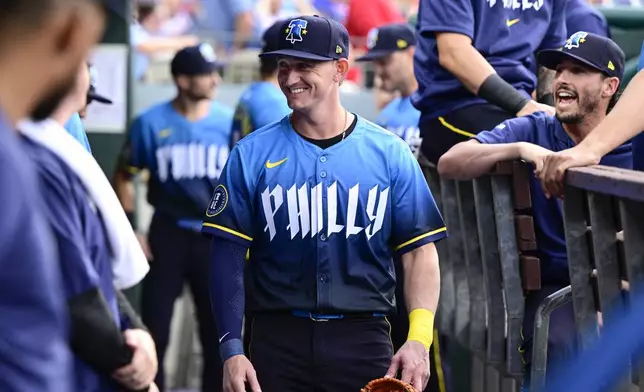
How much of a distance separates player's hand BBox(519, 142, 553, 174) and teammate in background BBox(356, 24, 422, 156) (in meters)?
3.58

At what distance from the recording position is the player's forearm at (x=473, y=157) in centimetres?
592

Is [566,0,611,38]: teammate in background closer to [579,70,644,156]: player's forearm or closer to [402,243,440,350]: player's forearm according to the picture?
[579,70,644,156]: player's forearm

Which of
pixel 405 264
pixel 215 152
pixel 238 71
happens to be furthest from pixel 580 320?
pixel 238 71

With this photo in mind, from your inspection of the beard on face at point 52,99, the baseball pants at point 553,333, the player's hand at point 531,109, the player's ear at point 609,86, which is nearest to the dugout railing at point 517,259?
the baseball pants at point 553,333

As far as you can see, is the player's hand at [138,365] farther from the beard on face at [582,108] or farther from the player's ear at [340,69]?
the beard on face at [582,108]

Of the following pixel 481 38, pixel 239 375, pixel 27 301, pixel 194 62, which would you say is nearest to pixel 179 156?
pixel 194 62

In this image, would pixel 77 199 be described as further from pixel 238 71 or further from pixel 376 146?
pixel 238 71

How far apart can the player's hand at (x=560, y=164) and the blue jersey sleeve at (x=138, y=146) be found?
465 centimetres

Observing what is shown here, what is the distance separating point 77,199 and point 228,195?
7.05ft

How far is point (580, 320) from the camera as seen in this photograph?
16.9 feet

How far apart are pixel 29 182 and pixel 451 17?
14.5ft

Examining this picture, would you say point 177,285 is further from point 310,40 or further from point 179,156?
point 310,40

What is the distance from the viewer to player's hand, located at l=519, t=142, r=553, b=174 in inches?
219

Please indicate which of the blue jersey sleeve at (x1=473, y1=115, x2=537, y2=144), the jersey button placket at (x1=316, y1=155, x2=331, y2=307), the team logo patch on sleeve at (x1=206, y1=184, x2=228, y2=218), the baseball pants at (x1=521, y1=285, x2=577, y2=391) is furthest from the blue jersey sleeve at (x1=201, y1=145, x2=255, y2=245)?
the baseball pants at (x1=521, y1=285, x2=577, y2=391)
